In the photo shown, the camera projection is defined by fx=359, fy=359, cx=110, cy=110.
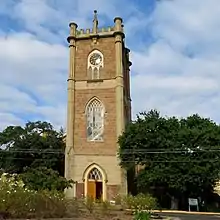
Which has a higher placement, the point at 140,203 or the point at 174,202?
the point at 140,203

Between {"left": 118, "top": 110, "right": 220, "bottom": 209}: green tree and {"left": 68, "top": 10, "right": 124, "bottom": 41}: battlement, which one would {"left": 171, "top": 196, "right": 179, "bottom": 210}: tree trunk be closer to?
{"left": 118, "top": 110, "right": 220, "bottom": 209}: green tree

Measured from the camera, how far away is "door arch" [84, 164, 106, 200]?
36344 mm

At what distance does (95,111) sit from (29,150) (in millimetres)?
8788

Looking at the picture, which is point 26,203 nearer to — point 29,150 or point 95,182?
point 95,182

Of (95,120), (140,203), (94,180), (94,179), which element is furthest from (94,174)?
(140,203)

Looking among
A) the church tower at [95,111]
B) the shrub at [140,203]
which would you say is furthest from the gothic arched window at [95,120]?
the shrub at [140,203]

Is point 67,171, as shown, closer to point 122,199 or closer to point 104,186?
point 104,186

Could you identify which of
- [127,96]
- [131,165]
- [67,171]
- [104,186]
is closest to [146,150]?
[131,165]

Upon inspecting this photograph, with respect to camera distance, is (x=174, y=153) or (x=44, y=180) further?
(x=174, y=153)

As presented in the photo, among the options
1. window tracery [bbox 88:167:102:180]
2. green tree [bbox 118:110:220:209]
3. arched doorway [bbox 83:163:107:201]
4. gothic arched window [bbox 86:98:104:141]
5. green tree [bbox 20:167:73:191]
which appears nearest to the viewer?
green tree [bbox 20:167:73:191]

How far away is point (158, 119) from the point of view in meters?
35.5

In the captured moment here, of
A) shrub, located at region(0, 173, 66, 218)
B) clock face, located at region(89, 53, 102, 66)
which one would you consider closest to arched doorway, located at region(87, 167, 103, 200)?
clock face, located at region(89, 53, 102, 66)

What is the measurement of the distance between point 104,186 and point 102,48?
51.0 ft

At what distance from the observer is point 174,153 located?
32.9m
